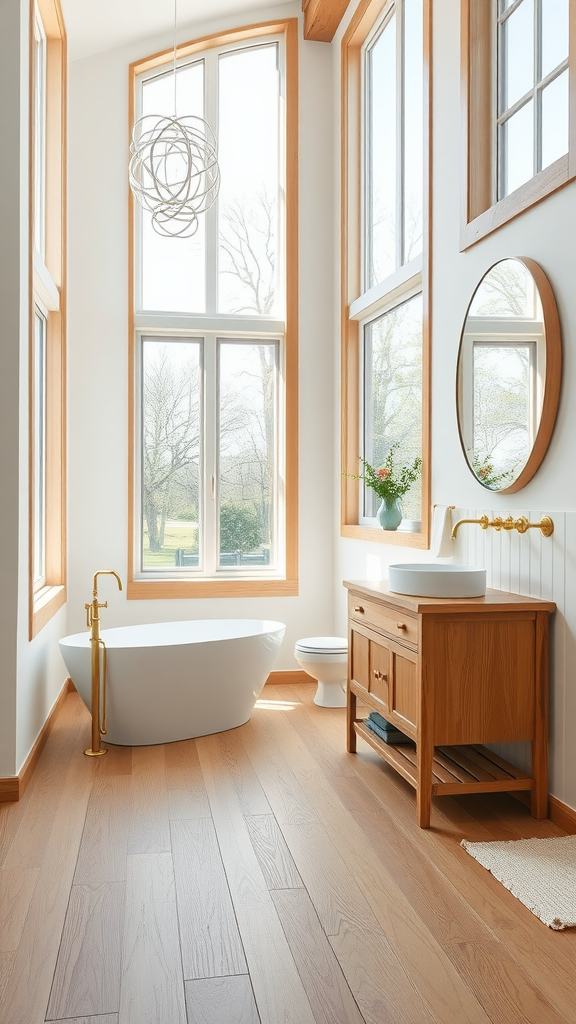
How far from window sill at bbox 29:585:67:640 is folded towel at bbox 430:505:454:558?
67.0 inches

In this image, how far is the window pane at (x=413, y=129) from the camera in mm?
3975

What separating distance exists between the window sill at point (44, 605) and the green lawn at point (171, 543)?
618mm

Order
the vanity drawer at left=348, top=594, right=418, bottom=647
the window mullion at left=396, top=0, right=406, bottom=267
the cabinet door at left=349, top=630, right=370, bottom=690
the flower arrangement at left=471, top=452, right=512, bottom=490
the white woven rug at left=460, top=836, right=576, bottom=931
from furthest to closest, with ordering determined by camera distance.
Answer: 1. the window mullion at left=396, top=0, right=406, bottom=267
2. the cabinet door at left=349, top=630, right=370, bottom=690
3. the flower arrangement at left=471, top=452, right=512, bottom=490
4. the vanity drawer at left=348, top=594, right=418, bottom=647
5. the white woven rug at left=460, top=836, right=576, bottom=931

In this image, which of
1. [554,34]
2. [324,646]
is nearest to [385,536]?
[324,646]

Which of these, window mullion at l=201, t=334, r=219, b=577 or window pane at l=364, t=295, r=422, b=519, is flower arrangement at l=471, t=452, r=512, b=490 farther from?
window mullion at l=201, t=334, r=219, b=577

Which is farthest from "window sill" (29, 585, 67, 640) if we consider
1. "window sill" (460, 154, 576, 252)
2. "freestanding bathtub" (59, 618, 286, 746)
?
"window sill" (460, 154, 576, 252)

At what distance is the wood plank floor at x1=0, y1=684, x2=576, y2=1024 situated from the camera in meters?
1.71

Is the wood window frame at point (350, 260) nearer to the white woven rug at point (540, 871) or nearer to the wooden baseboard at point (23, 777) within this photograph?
the wooden baseboard at point (23, 777)

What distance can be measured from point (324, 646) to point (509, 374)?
1895 mm

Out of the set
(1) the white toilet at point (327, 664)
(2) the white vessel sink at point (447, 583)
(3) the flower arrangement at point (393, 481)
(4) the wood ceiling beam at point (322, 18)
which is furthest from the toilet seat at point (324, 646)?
(4) the wood ceiling beam at point (322, 18)

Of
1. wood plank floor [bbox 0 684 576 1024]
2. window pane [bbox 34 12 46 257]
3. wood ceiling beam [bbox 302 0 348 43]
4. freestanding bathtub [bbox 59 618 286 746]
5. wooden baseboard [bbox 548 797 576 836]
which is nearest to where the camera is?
wood plank floor [bbox 0 684 576 1024]

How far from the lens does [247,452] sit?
5207 millimetres

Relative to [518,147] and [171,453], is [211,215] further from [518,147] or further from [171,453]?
[518,147]

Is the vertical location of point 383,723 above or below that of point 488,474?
Answer: below
